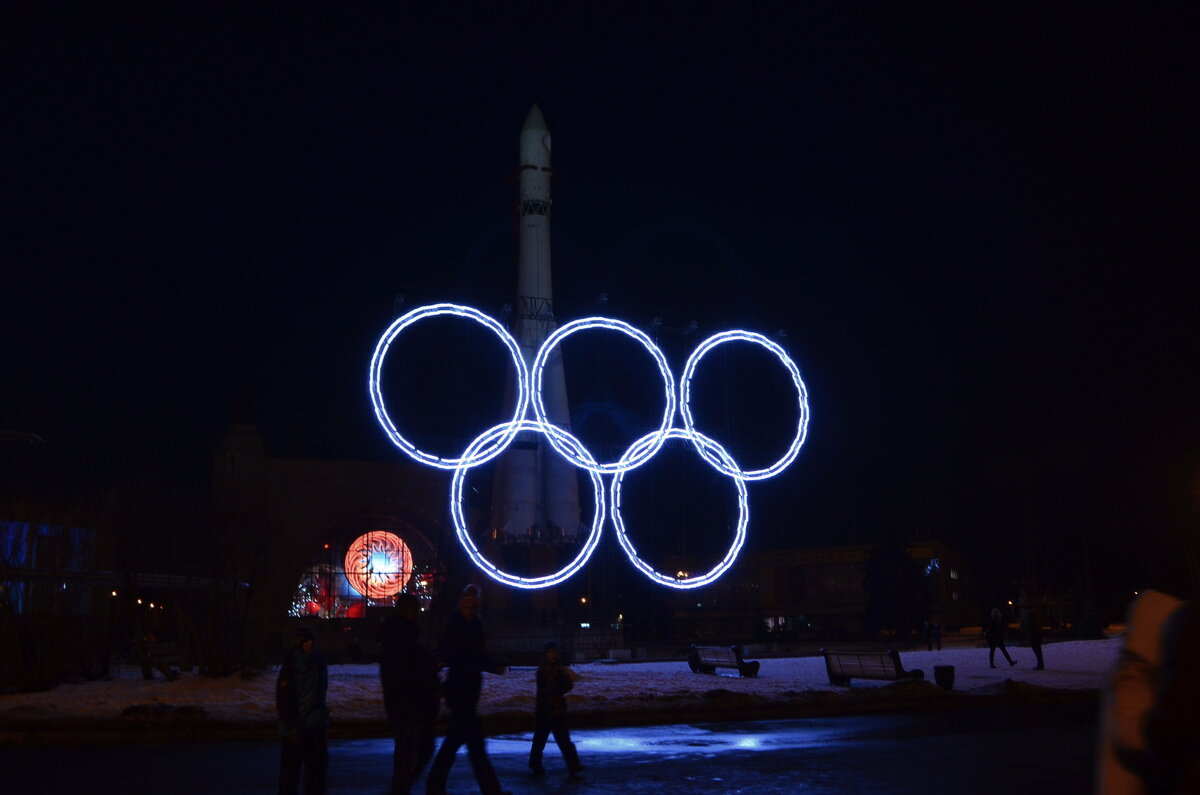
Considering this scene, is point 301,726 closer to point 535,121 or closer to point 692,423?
point 692,423

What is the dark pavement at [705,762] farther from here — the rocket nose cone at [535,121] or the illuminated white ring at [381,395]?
the rocket nose cone at [535,121]

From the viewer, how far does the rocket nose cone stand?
68375mm

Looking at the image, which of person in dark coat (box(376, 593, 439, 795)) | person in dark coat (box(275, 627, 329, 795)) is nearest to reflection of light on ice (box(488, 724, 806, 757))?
person in dark coat (box(376, 593, 439, 795))

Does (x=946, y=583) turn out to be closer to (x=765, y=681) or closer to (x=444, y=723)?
(x=765, y=681)

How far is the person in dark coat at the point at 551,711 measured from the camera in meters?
13.0

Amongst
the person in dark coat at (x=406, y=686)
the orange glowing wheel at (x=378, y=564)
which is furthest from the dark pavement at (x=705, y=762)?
the orange glowing wheel at (x=378, y=564)

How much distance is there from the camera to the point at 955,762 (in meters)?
13.5

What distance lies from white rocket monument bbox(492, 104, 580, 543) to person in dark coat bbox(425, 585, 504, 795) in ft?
167

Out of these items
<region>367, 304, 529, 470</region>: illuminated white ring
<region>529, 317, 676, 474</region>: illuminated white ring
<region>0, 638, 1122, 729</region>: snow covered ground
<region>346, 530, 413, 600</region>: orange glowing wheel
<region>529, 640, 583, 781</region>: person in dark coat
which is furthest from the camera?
<region>346, 530, 413, 600</region>: orange glowing wheel

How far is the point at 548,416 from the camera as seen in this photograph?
6731 cm

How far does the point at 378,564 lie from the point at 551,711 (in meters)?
67.3

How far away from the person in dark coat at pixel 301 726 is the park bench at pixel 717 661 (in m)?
19.2

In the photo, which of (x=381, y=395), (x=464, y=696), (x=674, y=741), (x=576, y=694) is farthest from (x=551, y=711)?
(x=381, y=395)

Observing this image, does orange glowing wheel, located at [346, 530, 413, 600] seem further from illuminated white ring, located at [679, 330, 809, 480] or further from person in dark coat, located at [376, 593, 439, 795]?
person in dark coat, located at [376, 593, 439, 795]
